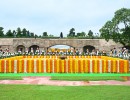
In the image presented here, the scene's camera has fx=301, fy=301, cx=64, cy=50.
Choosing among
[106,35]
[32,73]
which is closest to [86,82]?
[32,73]

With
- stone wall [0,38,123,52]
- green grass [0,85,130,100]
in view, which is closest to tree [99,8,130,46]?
stone wall [0,38,123,52]

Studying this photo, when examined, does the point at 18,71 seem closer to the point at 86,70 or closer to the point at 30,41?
the point at 86,70

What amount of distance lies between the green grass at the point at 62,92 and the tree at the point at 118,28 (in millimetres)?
43381

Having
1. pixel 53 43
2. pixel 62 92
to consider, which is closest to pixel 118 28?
pixel 53 43

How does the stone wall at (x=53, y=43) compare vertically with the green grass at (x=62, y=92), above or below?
above

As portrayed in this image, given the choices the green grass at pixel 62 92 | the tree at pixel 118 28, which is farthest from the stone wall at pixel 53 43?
the green grass at pixel 62 92

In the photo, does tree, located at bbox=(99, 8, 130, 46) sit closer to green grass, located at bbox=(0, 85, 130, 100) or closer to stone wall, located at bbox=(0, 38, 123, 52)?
stone wall, located at bbox=(0, 38, 123, 52)

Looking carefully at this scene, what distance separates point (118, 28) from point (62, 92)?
46523 mm

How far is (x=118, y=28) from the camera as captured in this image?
183 ft

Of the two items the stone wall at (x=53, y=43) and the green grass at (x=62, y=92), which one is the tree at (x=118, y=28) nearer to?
the stone wall at (x=53, y=43)

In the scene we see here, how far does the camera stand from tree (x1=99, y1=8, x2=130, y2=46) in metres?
54.5

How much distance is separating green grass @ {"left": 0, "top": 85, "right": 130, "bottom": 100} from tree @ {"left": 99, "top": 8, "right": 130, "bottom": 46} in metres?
43.4

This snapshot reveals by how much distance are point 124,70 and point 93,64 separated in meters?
1.98

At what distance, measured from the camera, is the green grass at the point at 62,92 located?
9641 mm
